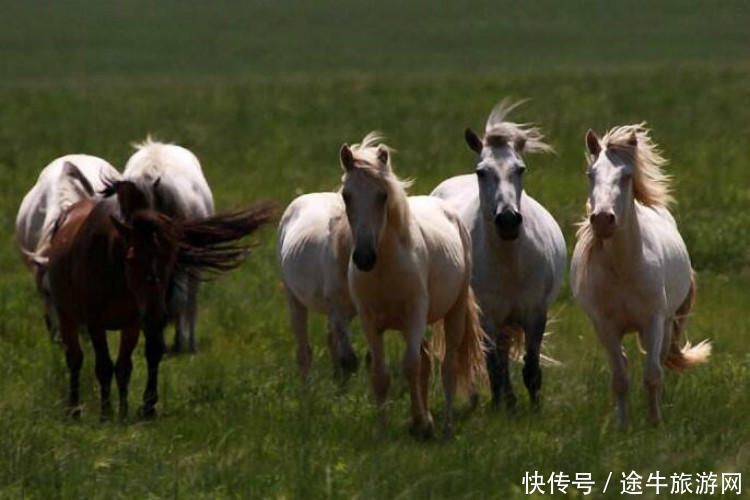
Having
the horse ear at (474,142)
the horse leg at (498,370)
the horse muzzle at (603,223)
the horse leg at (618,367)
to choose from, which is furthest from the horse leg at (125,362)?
the horse muzzle at (603,223)

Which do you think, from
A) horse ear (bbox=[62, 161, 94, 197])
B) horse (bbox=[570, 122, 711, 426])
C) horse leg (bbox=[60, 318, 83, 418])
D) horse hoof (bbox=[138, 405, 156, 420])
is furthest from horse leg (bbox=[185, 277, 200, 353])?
horse (bbox=[570, 122, 711, 426])

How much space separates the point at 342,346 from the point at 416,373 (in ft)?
5.12

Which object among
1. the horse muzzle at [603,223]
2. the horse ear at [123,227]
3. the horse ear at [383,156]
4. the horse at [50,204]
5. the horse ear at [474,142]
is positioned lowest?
the horse at [50,204]

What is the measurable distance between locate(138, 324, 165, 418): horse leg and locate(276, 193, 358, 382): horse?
102 centimetres

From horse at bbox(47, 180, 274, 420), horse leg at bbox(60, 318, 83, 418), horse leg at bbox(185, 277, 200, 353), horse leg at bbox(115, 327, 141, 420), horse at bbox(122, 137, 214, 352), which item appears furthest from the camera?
horse leg at bbox(185, 277, 200, 353)

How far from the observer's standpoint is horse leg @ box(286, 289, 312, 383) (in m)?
12.2

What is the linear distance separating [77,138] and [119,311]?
2247cm

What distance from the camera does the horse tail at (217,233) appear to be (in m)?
11.0

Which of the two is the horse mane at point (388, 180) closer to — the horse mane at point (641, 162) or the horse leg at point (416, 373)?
the horse leg at point (416, 373)

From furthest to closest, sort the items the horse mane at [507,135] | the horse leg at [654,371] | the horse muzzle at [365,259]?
the horse mane at [507,135], the horse leg at [654,371], the horse muzzle at [365,259]

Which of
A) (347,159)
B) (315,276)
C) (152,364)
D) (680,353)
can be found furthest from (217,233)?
(680,353)

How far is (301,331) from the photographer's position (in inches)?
483

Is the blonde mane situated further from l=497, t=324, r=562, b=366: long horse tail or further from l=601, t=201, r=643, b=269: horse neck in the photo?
l=497, t=324, r=562, b=366: long horse tail

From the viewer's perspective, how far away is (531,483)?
327 inches
